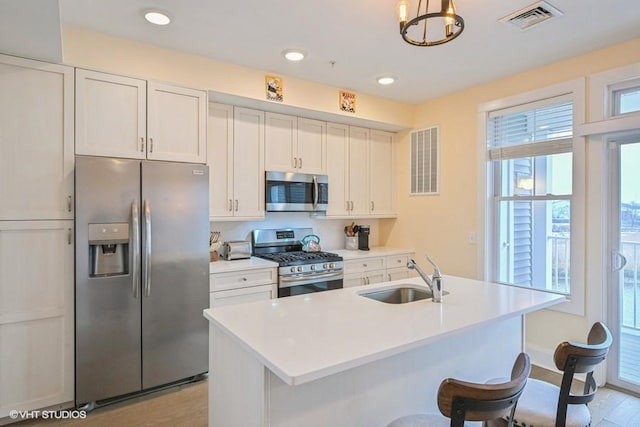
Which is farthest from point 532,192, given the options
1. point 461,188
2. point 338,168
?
point 338,168

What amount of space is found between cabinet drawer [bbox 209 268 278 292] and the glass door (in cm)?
284

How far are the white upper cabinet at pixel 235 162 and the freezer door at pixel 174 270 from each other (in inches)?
18.8

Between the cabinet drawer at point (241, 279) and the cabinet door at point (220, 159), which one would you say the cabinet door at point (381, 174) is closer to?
the cabinet drawer at point (241, 279)

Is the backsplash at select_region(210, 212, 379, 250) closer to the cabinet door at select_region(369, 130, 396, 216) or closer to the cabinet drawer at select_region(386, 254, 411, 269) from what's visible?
the cabinet door at select_region(369, 130, 396, 216)

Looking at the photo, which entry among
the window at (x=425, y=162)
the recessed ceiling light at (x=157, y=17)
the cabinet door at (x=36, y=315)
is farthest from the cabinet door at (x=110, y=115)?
the window at (x=425, y=162)

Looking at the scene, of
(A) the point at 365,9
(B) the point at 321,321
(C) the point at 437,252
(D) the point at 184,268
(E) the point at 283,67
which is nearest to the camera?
(B) the point at 321,321

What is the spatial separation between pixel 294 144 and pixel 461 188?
1878mm

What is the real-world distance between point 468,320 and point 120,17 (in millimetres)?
2839

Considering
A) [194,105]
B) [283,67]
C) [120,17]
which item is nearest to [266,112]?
[283,67]

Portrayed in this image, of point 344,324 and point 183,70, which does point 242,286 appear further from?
point 183,70

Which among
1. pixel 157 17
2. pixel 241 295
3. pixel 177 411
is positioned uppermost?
pixel 157 17

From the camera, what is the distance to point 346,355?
1329 mm

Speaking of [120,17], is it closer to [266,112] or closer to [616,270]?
[266,112]

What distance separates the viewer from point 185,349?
112 inches
